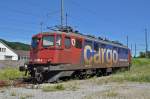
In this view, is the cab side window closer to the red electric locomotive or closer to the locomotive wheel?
the red electric locomotive

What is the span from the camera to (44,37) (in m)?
22.2

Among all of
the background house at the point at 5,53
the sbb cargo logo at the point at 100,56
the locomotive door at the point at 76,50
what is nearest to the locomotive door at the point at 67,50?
the locomotive door at the point at 76,50

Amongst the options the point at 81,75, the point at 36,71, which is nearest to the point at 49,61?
the point at 36,71

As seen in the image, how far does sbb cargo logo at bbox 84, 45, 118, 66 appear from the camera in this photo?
81.2 feet

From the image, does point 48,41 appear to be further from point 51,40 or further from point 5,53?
point 5,53

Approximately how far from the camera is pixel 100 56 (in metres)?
27.6

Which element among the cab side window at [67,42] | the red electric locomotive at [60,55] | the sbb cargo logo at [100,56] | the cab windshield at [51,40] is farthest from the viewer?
the sbb cargo logo at [100,56]

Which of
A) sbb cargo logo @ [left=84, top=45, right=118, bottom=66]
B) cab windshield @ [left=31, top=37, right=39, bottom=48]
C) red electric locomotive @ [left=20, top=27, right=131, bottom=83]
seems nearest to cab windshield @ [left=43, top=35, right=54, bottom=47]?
red electric locomotive @ [left=20, top=27, right=131, bottom=83]

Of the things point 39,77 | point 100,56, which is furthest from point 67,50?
point 100,56

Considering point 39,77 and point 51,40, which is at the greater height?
point 51,40

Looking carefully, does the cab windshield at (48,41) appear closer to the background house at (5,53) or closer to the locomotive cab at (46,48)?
the locomotive cab at (46,48)

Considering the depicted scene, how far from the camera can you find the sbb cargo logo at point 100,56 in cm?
2474

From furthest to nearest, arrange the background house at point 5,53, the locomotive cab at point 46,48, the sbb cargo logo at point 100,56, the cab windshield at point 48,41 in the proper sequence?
the background house at point 5,53 → the sbb cargo logo at point 100,56 → the cab windshield at point 48,41 → the locomotive cab at point 46,48

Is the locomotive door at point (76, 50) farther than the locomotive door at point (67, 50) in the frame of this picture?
Yes
